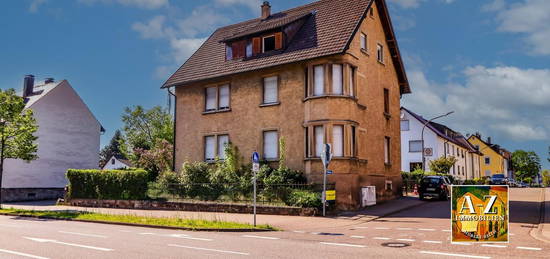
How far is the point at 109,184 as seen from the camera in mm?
27891

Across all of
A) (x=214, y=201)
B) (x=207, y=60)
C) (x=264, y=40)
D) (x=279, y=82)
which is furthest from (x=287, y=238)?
(x=207, y=60)

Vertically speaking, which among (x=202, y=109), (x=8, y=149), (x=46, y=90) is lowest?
(x=8, y=149)

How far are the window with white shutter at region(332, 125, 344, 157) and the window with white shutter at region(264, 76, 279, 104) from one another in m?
4.23

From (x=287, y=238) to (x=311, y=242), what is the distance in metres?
1.25

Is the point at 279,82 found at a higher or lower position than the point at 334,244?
higher

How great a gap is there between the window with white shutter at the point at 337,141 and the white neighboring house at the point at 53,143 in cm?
2710

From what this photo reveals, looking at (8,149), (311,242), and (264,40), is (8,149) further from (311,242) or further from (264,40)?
(311,242)

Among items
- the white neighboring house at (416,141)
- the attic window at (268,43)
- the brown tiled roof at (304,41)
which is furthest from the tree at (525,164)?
the attic window at (268,43)

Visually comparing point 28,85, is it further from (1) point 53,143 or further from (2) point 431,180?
(2) point 431,180

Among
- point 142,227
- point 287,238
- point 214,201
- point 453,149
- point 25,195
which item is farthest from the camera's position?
point 453,149

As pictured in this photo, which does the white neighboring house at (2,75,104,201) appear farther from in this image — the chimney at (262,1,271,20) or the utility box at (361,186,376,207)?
the utility box at (361,186,376,207)

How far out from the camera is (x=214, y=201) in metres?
23.7

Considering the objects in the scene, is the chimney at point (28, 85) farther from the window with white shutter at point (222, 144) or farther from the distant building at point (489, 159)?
the distant building at point (489, 159)

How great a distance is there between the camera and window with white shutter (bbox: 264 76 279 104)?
25.9 m
